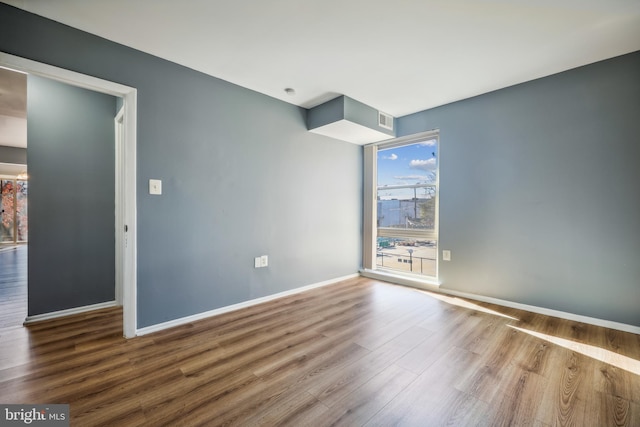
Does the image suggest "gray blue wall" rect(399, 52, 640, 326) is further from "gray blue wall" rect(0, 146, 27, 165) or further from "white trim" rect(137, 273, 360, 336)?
"gray blue wall" rect(0, 146, 27, 165)

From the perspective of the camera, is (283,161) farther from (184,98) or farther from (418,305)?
(418,305)

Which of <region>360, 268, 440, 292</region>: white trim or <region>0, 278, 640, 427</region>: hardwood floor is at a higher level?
<region>360, 268, 440, 292</region>: white trim

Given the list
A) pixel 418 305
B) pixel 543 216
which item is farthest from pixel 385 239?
pixel 543 216

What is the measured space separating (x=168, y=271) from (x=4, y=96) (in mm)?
3451

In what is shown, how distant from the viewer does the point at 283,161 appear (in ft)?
10.6

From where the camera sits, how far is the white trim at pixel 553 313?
7.39ft

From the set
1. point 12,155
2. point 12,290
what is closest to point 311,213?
point 12,290

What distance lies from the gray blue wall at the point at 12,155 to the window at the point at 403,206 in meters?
8.44

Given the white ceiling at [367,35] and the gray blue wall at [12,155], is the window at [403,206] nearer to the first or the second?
the white ceiling at [367,35]

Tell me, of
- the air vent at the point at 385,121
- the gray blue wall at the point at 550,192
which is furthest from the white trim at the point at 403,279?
the air vent at the point at 385,121

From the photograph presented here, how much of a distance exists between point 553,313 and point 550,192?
125 centimetres

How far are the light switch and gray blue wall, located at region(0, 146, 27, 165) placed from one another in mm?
7137

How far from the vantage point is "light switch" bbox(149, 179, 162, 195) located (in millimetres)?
2258

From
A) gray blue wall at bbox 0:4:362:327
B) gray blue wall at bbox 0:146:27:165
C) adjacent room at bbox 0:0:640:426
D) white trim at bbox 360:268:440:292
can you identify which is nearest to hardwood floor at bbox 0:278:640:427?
adjacent room at bbox 0:0:640:426
